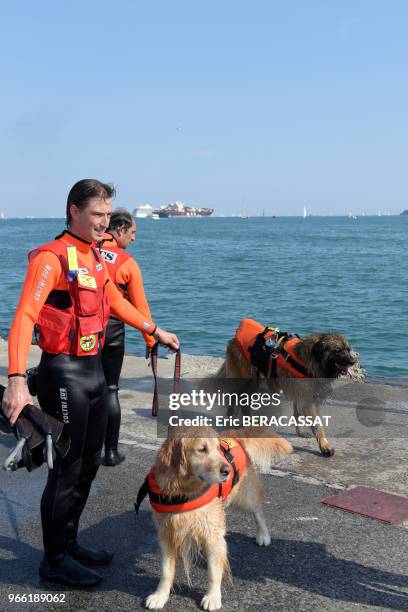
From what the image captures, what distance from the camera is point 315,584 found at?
3.77 meters

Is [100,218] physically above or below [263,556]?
above

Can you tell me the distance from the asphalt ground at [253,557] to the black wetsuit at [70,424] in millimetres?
429

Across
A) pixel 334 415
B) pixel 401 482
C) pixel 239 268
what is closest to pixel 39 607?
pixel 401 482

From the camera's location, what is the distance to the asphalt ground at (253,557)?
3.63m

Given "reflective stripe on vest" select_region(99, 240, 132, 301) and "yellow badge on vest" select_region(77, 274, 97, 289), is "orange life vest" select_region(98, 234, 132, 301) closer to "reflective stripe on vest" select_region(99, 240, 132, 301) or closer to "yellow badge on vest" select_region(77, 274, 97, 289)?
"reflective stripe on vest" select_region(99, 240, 132, 301)

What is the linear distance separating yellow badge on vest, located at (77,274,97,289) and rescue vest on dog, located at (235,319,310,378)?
3.40 metres

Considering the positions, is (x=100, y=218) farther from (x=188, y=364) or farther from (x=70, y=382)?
(x=188, y=364)

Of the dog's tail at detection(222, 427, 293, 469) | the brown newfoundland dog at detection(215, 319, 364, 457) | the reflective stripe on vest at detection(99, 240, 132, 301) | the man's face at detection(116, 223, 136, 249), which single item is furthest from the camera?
the brown newfoundland dog at detection(215, 319, 364, 457)

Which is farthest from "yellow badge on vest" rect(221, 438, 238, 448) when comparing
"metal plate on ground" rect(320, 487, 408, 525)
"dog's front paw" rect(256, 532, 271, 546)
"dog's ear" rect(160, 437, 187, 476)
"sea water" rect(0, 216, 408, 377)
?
"sea water" rect(0, 216, 408, 377)

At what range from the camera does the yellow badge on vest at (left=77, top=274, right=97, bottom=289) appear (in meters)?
3.55

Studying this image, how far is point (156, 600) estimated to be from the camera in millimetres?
3578

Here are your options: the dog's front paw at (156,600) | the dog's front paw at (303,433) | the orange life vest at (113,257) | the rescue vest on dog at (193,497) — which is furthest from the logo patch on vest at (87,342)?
the dog's front paw at (303,433)

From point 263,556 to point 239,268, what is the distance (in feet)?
129

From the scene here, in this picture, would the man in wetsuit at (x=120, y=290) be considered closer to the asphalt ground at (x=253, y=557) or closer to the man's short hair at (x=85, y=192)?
the asphalt ground at (x=253, y=557)
